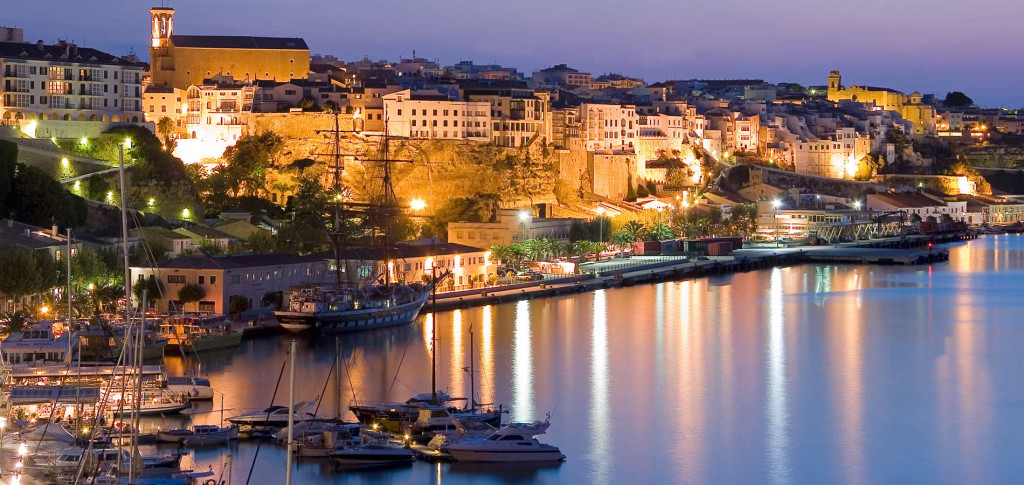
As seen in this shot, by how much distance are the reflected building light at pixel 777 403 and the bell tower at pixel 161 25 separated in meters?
19.4

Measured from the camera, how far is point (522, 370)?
2255cm

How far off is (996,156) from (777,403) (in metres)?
53.2

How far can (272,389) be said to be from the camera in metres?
20.0

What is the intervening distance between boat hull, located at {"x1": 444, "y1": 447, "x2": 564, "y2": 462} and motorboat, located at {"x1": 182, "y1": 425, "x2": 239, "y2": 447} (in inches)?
89.4

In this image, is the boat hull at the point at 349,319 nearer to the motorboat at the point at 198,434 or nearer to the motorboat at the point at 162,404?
the motorboat at the point at 162,404

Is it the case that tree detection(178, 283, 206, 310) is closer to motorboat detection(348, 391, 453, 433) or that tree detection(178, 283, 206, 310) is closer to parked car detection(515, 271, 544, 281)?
motorboat detection(348, 391, 453, 433)

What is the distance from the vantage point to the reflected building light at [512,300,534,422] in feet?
63.5

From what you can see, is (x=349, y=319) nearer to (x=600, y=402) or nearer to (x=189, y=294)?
(x=189, y=294)

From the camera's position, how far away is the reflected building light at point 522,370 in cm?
1934

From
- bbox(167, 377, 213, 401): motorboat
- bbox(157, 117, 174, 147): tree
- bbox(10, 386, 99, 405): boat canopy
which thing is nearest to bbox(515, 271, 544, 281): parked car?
bbox(157, 117, 174, 147): tree

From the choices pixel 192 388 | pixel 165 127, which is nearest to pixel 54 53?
pixel 165 127

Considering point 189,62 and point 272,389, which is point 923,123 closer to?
point 189,62

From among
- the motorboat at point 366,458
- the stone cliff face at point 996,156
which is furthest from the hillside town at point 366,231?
the stone cliff face at point 996,156

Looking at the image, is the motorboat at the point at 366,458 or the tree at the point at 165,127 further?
the tree at the point at 165,127
